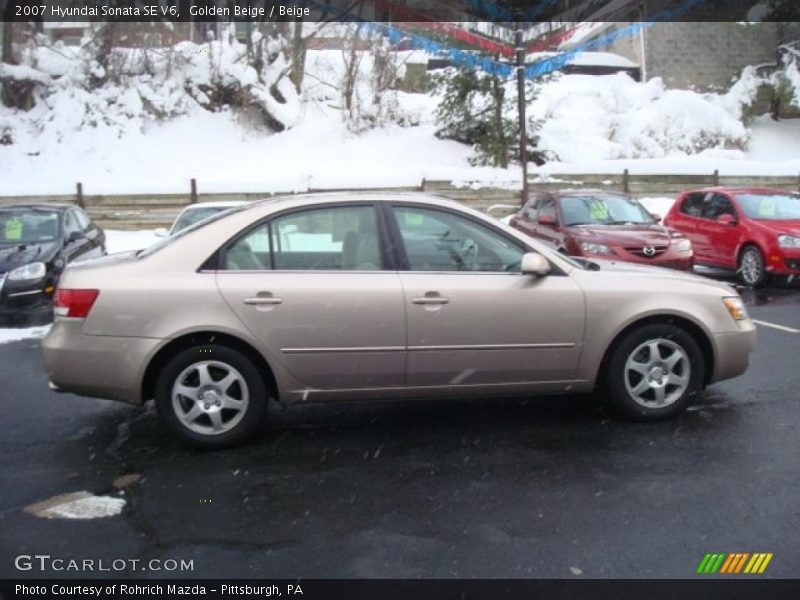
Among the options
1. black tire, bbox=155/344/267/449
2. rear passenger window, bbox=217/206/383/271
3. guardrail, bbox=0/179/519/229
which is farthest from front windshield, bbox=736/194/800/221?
guardrail, bbox=0/179/519/229

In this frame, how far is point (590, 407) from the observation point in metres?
5.39

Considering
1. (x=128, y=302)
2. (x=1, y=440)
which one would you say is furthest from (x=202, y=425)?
(x=1, y=440)

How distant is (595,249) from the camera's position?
10.4 m

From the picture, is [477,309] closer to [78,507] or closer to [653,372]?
[653,372]

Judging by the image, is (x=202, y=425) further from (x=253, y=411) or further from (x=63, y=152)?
(x=63, y=152)

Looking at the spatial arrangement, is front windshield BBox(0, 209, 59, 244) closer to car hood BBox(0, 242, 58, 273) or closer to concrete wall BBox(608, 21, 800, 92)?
car hood BBox(0, 242, 58, 273)

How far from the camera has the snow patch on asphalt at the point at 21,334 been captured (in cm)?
839

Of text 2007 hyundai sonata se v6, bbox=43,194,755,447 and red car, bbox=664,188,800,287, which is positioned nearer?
text 2007 hyundai sonata se v6, bbox=43,194,755,447

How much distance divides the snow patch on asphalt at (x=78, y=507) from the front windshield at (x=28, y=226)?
6.87 meters

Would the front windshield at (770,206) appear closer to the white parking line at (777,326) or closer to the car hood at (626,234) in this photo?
the car hood at (626,234)

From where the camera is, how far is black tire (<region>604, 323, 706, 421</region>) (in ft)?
16.0

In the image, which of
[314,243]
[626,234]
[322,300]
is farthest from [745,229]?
[322,300]

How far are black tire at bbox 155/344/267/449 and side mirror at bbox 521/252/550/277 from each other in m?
1.72

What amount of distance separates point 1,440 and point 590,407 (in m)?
3.91
